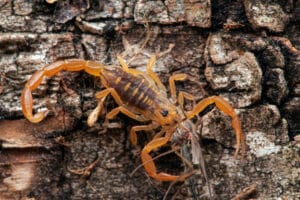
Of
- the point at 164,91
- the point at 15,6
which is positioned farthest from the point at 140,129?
the point at 15,6

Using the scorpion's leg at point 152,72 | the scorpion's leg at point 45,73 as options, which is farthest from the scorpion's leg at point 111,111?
the scorpion's leg at point 152,72

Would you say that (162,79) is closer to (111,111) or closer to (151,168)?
(111,111)

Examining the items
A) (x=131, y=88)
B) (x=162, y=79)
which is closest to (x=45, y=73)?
(x=131, y=88)

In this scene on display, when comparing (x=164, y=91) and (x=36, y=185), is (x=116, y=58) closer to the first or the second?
Result: (x=164, y=91)

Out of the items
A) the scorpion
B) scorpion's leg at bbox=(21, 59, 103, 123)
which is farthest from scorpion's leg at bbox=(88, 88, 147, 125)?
scorpion's leg at bbox=(21, 59, 103, 123)

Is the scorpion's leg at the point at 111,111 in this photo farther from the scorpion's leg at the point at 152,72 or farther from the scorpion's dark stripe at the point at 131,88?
the scorpion's leg at the point at 152,72

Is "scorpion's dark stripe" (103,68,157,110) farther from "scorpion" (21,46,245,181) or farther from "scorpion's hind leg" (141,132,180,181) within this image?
"scorpion's hind leg" (141,132,180,181)
